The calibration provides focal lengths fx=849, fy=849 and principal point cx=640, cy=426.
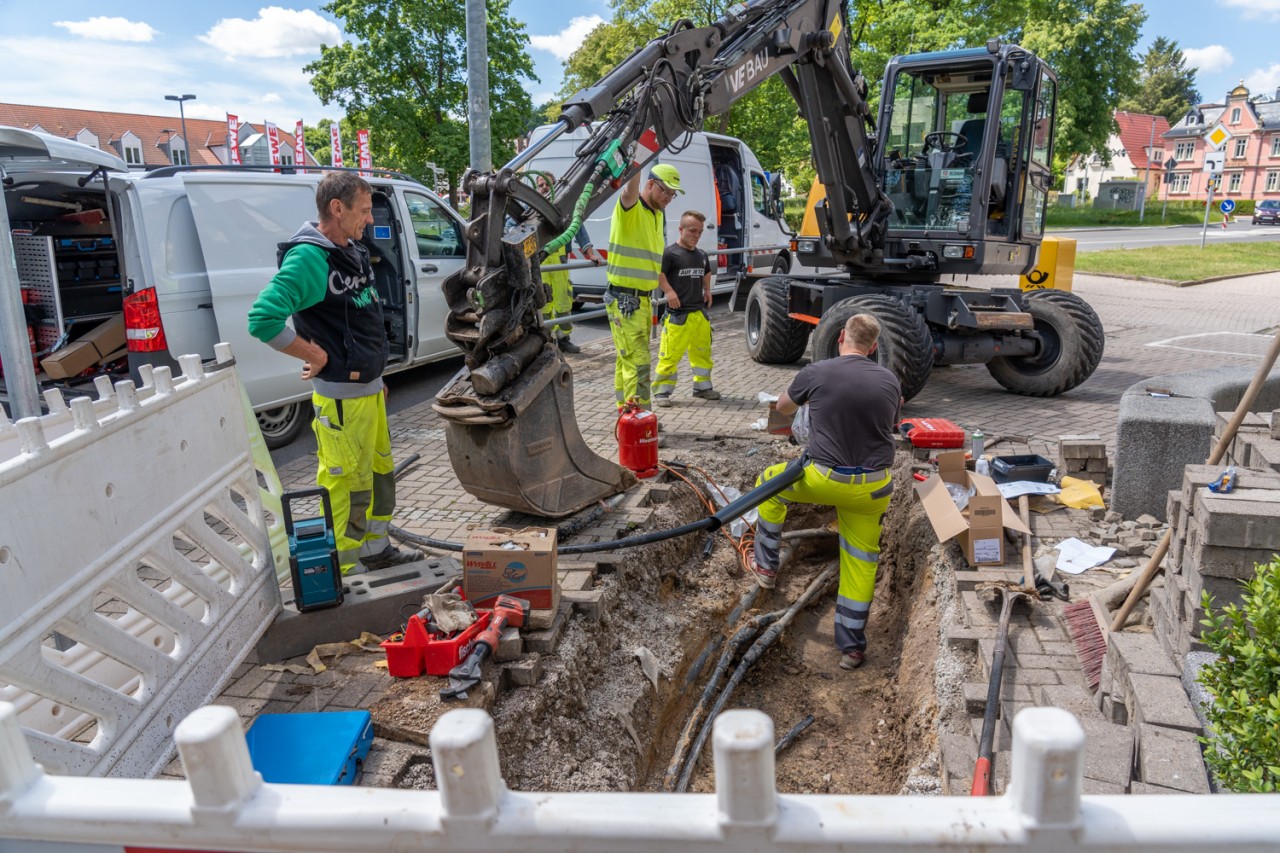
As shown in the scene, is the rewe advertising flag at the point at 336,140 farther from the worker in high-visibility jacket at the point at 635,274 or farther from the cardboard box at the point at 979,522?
Answer: the cardboard box at the point at 979,522

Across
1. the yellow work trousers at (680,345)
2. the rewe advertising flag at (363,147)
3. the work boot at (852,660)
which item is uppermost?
the rewe advertising flag at (363,147)

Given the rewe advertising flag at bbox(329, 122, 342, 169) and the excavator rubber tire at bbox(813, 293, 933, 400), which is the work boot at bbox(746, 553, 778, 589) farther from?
the rewe advertising flag at bbox(329, 122, 342, 169)

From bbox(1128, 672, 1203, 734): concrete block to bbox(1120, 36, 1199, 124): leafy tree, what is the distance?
9305 cm

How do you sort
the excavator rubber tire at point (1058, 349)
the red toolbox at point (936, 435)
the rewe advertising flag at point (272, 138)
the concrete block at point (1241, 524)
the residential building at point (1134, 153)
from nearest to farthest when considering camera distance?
the concrete block at point (1241, 524), the red toolbox at point (936, 435), the excavator rubber tire at point (1058, 349), the rewe advertising flag at point (272, 138), the residential building at point (1134, 153)

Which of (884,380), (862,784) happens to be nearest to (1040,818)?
(862,784)

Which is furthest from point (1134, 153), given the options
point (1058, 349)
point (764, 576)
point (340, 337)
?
point (340, 337)

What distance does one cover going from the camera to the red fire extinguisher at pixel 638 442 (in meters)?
6.08

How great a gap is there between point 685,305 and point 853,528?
12.1 ft

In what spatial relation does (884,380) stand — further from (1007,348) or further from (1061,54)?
(1061,54)

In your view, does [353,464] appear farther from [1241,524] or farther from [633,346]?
[1241,524]

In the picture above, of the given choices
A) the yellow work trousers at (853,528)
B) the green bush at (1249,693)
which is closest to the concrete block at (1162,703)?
the green bush at (1249,693)

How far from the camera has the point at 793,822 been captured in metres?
1.11

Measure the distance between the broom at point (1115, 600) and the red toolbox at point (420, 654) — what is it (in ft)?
9.17

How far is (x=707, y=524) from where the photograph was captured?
4.96 meters
